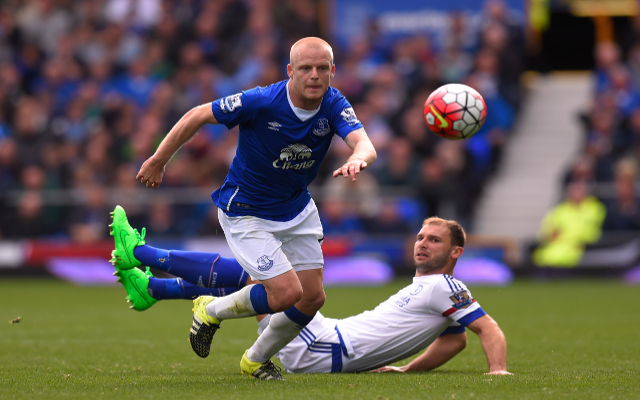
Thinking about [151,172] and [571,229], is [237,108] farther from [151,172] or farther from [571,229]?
[571,229]

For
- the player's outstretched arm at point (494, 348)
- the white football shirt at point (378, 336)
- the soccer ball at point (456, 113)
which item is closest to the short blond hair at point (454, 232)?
the white football shirt at point (378, 336)

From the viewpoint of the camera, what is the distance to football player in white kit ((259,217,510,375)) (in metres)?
5.62

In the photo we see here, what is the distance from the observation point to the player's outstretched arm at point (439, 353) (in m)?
5.71

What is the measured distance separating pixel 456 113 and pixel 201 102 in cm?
999

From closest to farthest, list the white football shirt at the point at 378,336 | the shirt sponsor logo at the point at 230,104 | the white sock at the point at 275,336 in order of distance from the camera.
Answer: the shirt sponsor logo at the point at 230,104
the white sock at the point at 275,336
the white football shirt at the point at 378,336

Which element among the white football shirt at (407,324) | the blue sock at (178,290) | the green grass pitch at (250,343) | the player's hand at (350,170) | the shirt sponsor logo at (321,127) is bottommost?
the green grass pitch at (250,343)

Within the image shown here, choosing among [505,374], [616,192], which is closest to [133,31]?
[616,192]

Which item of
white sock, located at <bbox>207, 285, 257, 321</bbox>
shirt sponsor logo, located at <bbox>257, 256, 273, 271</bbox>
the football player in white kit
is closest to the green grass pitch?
the football player in white kit

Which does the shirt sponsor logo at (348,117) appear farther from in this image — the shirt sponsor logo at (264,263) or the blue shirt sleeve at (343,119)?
the shirt sponsor logo at (264,263)

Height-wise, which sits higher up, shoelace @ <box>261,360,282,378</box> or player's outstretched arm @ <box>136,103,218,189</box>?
player's outstretched arm @ <box>136,103,218,189</box>

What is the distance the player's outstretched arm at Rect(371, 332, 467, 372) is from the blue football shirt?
1.32 metres

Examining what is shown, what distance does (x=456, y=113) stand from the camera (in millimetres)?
6648

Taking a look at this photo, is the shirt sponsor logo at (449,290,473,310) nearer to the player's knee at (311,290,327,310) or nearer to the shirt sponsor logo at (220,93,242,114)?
the player's knee at (311,290,327,310)

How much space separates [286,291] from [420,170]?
9.13 metres
